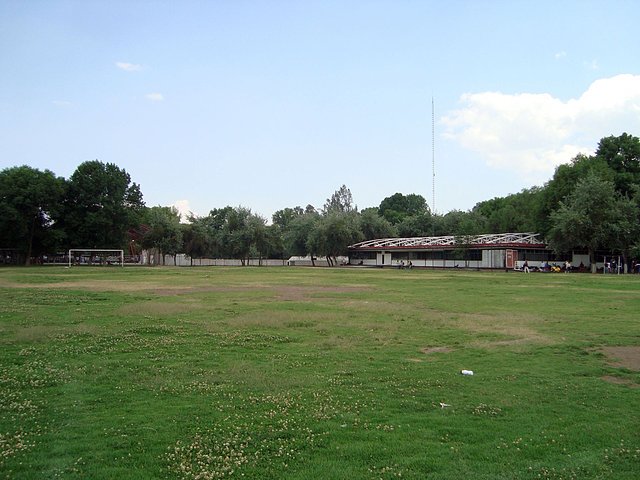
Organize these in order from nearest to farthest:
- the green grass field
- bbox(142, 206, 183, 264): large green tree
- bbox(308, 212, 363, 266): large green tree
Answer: the green grass field
bbox(142, 206, 183, 264): large green tree
bbox(308, 212, 363, 266): large green tree

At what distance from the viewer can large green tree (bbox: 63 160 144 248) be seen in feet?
278

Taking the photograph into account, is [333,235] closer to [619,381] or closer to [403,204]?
[403,204]

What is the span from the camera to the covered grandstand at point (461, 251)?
79.2m

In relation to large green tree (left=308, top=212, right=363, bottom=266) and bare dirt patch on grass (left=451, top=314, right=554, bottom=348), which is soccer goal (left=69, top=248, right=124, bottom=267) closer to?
large green tree (left=308, top=212, right=363, bottom=266)

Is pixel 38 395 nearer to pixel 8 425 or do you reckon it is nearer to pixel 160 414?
pixel 8 425

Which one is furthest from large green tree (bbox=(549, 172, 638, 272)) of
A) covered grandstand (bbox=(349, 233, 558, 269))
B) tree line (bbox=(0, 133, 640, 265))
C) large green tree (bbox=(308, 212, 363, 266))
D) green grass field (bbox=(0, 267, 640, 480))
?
green grass field (bbox=(0, 267, 640, 480))

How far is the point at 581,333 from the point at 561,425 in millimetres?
10256

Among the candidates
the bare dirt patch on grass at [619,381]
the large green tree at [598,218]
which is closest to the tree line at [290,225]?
the large green tree at [598,218]

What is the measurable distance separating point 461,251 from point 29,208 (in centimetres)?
6823

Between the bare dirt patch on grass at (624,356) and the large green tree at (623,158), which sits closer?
the bare dirt patch on grass at (624,356)

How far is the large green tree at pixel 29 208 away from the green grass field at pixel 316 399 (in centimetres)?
6740

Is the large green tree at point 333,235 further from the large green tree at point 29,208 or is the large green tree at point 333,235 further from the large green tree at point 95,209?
the large green tree at point 29,208

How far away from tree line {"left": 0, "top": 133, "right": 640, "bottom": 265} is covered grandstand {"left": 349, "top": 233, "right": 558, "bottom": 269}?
2.70 m

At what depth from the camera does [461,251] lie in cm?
8638
